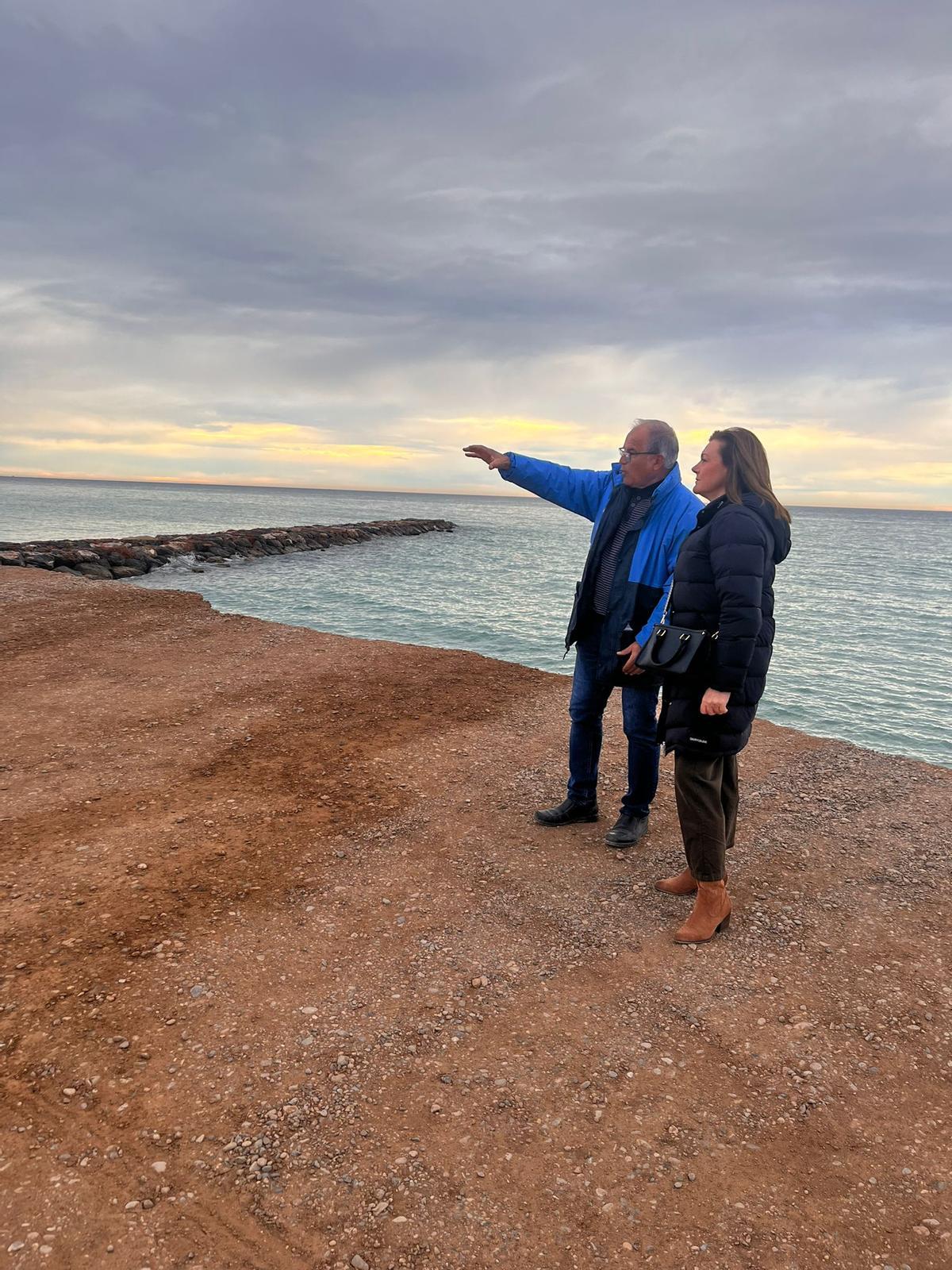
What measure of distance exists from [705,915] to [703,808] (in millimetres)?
613

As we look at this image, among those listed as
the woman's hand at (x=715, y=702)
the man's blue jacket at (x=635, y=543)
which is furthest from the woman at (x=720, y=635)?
the man's blue jacket at (x=635, y=543)

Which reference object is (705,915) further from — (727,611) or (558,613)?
(558,613)

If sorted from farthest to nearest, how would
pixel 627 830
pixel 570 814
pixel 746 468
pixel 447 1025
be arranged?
pixel 570 814 → pixel 627 830 → pixel 746 468 → pixel 447 1025

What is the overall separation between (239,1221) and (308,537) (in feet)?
129

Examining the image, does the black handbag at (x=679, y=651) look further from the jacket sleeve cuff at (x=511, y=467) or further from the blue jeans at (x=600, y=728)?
the jacket sleeve cuff at (x=511, y=467)

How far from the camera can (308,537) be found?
4000 centimetres

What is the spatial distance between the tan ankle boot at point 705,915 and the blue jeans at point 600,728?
980 mm

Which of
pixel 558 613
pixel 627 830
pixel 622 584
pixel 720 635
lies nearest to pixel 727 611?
pixel 720 635

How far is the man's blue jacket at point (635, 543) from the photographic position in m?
4.40

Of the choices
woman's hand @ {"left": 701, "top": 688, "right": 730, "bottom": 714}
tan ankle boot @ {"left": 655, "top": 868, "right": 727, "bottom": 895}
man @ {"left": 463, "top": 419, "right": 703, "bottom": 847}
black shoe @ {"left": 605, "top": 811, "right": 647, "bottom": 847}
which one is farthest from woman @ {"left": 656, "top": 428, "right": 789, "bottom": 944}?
black shoe @ {"left": 605, "top": 811, "right": 647, "bottom": 847}

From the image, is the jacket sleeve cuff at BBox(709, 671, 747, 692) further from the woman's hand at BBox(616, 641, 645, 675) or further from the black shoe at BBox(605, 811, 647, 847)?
the black shoe at BBox(605, 811, 647, 847)

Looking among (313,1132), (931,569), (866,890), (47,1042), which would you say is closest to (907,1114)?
(866,890)

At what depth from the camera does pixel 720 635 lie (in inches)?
133

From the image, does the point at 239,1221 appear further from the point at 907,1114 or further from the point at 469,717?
the point at 469,717
